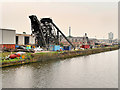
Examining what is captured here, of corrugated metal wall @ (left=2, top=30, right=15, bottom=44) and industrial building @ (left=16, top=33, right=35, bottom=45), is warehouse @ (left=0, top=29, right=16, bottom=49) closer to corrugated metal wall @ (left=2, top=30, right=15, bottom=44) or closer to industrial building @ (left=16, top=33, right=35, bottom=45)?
corrugated metal wall @ (left=2, top=30, right=15, bottom=44)

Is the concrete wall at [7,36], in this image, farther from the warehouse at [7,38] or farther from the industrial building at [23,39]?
the industrial building at [23,39]

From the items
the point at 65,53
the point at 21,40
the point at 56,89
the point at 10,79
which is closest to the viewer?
the point at 56,89

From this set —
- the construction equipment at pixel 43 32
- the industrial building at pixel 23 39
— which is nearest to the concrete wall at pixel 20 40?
the industrial building at pixel 23 39

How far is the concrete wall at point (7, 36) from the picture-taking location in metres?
44.8

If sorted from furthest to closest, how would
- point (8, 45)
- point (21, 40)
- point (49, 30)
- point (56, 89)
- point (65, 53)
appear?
point (21, 40)
point (49, 30)
point (65, 53)
point (8, 45)
point (56, 89)

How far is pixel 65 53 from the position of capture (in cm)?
5019

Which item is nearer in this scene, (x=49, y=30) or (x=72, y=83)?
(x=72, y=83)

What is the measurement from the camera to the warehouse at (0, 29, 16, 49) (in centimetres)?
4466

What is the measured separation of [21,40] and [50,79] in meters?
45.2

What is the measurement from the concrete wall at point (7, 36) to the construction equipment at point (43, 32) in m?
8.18

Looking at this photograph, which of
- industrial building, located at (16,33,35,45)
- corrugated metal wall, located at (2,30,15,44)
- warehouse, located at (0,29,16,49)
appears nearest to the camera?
warehouse, located at (0,29,16,49)

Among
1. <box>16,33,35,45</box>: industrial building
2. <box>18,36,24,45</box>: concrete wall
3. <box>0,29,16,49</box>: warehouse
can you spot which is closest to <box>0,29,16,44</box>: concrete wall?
<box>0,29,16,49</box>: warehouse

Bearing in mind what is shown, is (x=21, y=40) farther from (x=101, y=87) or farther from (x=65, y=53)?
(x=101, y=87)

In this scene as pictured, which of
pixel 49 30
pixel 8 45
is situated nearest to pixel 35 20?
pixel 49 30
